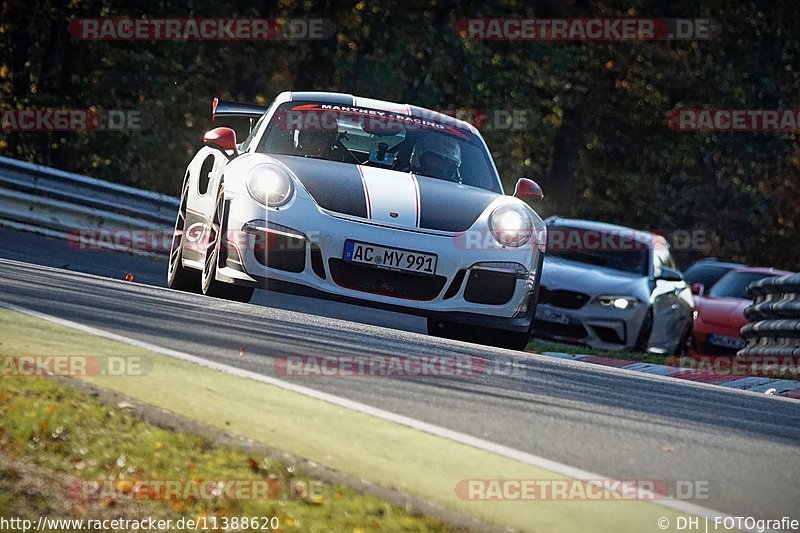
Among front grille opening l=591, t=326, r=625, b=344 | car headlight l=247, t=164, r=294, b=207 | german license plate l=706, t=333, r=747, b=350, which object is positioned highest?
car headlight l=247, t=164, r=294, b=207

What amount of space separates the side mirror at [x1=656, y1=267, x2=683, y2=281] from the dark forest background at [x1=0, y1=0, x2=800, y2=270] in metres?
12.3

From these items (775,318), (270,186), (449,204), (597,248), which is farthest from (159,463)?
(597,248)

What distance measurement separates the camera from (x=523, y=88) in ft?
110

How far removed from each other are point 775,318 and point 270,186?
6.34 metres

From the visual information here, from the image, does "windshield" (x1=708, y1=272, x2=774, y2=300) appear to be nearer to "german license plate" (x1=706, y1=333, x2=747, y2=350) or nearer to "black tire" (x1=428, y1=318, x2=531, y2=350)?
"german license plate" (x1=706, y1=333, x2=747, y2=350)

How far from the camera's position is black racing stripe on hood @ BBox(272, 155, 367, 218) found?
948 centimetres

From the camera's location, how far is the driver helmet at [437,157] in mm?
10719

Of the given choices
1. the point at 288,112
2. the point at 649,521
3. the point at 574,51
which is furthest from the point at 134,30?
the point at 649,521

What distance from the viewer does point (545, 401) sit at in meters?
7.05

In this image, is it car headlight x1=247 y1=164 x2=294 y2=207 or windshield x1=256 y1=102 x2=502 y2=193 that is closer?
car headlight x1=247 y1=164 x2=294 y2=207

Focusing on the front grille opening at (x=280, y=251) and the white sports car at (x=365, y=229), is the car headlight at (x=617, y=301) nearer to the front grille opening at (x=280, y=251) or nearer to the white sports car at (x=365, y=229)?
the white sports car at (x=365, y=229)

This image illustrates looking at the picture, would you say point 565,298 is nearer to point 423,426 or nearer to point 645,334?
point 645,334

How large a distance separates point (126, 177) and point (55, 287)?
1852 centimetres

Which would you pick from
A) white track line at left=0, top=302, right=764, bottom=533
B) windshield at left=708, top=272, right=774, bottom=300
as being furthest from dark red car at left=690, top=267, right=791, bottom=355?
white track line at left=0, top=302, right=764, bottom=533
